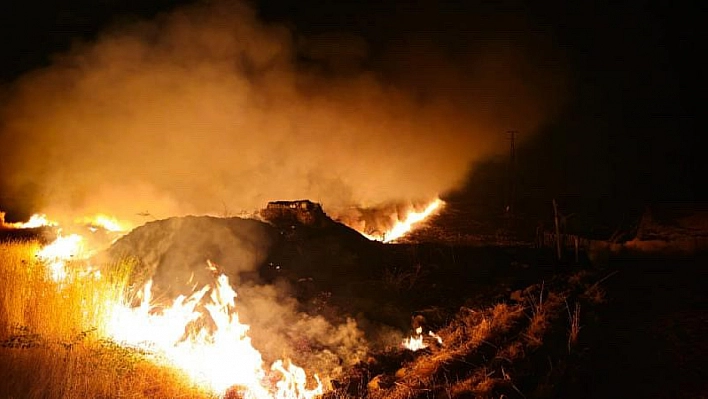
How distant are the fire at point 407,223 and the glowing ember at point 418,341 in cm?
791

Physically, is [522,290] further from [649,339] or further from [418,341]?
[649,339]

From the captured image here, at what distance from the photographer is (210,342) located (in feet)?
21.4

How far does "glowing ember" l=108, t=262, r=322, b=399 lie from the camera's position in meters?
5.69

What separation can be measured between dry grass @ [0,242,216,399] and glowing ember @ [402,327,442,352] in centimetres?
250

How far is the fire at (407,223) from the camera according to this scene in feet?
53.0

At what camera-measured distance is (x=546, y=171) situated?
28312mm

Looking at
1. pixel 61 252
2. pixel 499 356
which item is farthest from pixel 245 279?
pixel 61 252

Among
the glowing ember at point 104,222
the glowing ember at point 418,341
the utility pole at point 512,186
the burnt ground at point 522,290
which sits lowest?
the glowing ember at point 418,341

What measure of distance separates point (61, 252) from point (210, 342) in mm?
5969

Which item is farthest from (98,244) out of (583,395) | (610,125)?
(610,125)

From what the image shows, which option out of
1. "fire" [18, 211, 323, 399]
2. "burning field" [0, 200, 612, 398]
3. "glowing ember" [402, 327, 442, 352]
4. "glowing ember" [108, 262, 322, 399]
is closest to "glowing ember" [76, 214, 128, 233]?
"burning field" [0, 200, 612, 398]

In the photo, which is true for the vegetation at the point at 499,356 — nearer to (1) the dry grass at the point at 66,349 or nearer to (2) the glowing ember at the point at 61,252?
(1) the dry grass at the point at 66,349

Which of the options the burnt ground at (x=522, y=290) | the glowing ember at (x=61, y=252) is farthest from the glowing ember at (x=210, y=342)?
the glowing ember at (x=61, y=252)

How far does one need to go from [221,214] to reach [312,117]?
5.28 meters
